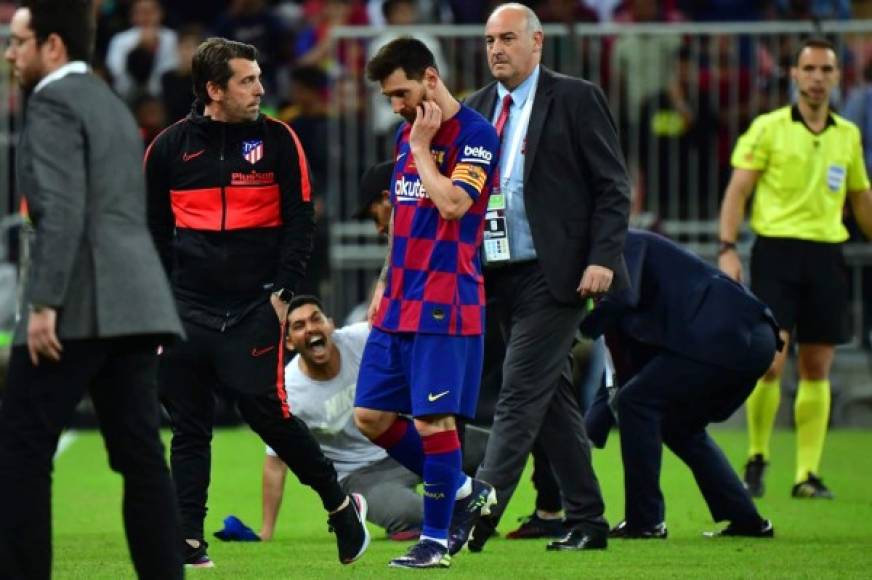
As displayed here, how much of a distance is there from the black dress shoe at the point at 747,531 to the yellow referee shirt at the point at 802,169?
281 cm

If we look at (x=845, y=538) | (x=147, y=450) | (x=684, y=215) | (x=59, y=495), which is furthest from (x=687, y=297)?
(x=684, y=215)

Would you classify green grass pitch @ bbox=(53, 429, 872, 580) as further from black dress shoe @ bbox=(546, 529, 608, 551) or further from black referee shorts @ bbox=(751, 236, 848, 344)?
black referee shorts @ bbox=(751, 236, 848, 344)

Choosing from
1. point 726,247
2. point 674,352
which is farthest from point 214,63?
point 726,247

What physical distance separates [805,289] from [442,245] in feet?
15.1

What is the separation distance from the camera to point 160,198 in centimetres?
802

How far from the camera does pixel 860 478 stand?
1227cm

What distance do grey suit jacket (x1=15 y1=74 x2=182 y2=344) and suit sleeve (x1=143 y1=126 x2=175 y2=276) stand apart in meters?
1.96

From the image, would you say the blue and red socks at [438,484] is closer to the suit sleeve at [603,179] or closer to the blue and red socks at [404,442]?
the blue and red socks at [404,442]

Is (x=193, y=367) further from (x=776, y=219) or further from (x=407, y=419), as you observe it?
(x=776, y=219)

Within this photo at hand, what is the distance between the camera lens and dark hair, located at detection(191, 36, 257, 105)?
7.89 metres

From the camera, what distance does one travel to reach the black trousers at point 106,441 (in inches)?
231

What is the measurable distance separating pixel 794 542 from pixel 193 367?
9.42 feet

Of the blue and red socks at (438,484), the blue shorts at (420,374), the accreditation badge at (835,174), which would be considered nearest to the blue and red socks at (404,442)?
the blue shorts at (420,374)

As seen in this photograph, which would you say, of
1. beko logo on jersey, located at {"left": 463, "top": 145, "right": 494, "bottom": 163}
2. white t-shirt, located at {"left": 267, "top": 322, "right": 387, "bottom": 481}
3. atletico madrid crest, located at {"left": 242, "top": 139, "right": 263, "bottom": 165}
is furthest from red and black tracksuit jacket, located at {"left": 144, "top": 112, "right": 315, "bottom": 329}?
white t-shirt, located at {"left": 267, "top": 322, "right": 387, "bottom": 481}
